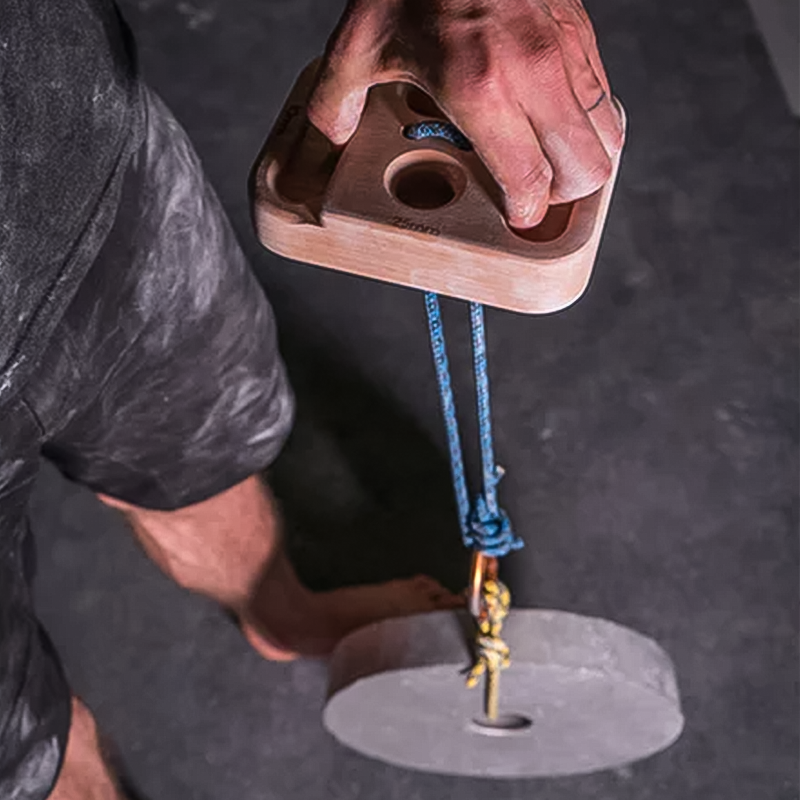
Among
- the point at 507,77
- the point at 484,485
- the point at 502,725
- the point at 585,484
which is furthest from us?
the point at 585,484

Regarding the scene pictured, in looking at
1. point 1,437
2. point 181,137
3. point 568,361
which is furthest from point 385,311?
point 1,437

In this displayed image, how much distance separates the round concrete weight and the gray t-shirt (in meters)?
0.44

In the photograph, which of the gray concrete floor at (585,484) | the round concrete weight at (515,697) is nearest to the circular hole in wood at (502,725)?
the round concrete weight at (515,697)

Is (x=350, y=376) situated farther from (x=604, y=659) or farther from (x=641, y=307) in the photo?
(x=604, y=659)

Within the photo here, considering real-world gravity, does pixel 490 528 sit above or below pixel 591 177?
below

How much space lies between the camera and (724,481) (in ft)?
4.35

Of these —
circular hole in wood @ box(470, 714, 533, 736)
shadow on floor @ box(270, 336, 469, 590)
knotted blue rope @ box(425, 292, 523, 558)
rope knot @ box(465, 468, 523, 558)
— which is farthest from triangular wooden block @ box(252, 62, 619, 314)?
shadow on floor @ box(270, 336, 469, 590)

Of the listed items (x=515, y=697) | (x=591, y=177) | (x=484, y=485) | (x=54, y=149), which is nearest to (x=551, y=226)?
(x=591, y=177)

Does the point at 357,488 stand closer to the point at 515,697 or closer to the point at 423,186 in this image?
the point at 515,697

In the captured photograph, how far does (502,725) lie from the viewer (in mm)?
1091

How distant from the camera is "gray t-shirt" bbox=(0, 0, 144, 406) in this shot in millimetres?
570

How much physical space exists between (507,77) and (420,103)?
0.10m

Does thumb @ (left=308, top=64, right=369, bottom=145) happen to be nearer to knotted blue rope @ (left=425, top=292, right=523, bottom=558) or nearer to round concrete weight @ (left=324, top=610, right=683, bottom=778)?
knotted blue rope @ (left=425, top=292, right=523, bottom=558)

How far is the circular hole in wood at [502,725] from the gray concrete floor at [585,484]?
15 cm
